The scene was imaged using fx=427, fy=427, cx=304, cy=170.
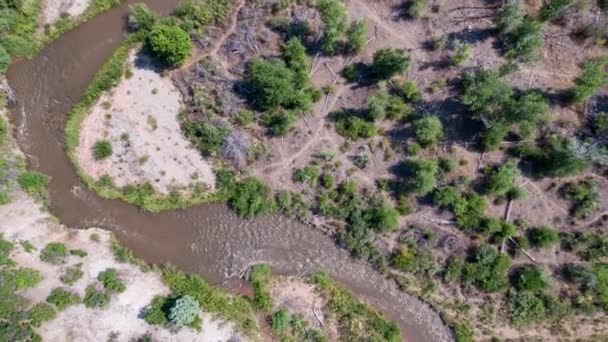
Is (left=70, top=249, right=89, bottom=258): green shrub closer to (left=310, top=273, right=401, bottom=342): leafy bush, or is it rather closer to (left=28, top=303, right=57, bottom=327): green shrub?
(left=28, top=303, right=57, bottom=327): green shrub

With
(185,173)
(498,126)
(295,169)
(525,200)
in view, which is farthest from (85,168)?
(525,200)

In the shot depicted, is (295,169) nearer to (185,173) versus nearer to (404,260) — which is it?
(185,173)

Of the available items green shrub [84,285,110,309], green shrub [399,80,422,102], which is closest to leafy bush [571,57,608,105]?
green shrub [399,80,422,102]

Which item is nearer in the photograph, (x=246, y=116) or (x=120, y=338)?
(x=120, y=338)

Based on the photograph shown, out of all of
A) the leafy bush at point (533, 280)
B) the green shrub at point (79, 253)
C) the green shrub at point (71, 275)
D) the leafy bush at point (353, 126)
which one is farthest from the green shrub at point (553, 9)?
the green shrub at point (71, 275)

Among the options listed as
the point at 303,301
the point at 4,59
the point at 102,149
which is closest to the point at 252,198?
the point at 303,301

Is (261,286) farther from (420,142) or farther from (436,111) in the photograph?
(436,111)

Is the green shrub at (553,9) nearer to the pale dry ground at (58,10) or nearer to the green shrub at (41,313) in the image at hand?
the pale dry ground at (58,10)
